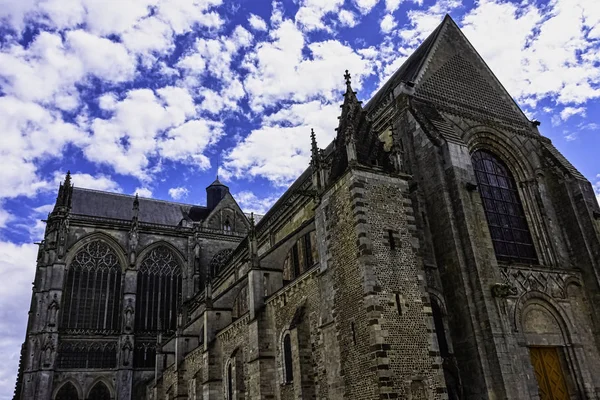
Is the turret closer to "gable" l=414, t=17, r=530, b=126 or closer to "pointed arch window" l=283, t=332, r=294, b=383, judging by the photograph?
"gable" l=414, t=17, r=530, b=126

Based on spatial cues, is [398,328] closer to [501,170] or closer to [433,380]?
[433,380]

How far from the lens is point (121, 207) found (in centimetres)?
4200

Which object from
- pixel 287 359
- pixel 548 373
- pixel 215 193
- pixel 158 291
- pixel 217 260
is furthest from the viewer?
pixel 215 193

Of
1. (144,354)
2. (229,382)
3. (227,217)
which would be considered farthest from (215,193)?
(229,382)

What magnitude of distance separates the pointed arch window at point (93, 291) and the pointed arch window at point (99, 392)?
11.9 feet

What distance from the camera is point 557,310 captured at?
55.8 feet

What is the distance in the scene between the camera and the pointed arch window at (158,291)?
36.3m

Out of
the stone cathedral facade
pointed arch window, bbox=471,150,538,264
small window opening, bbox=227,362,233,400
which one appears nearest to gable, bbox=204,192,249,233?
the stone cathedral facade

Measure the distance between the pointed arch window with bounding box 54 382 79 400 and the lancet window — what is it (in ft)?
65.0

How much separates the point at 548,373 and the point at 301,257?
9519 mm

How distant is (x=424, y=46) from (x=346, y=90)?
6028 millimetres

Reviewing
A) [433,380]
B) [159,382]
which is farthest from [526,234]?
[159,382]

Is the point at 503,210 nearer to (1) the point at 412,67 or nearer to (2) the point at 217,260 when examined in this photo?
(1) the point at 412,67

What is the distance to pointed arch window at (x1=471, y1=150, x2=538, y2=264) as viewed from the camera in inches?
717
